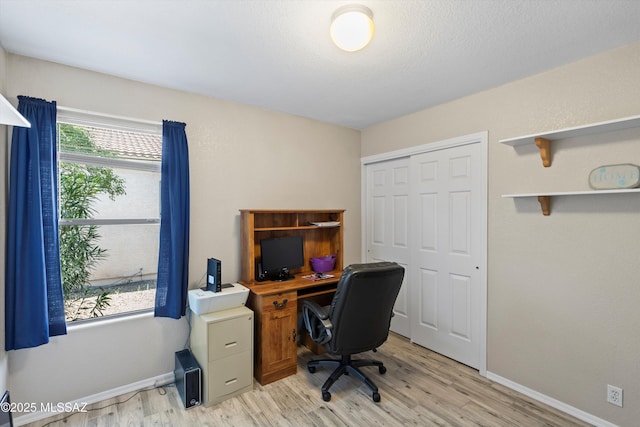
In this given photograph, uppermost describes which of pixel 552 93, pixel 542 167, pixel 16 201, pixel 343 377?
pixel 552 93

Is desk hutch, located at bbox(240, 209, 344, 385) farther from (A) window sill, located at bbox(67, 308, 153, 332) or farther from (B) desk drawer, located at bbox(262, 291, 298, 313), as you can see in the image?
(A) window sill, located at bbox(67, 308, 153, 332)

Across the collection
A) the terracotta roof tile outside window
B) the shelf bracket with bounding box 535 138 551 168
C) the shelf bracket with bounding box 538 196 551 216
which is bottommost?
the shelf bracket with bounding box 538 196 551 216

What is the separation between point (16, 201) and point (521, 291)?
3697mm

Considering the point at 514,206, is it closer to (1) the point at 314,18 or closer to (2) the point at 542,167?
(2) the point at 542,167

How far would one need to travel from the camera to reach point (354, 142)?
3863mm

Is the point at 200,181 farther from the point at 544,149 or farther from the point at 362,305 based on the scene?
the point at 544,149

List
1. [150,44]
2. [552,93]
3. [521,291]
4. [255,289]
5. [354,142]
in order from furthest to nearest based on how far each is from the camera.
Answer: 1. [354,142]
2. [255,289]
3. [521,291]
4. [552,93]
5. [150,44]

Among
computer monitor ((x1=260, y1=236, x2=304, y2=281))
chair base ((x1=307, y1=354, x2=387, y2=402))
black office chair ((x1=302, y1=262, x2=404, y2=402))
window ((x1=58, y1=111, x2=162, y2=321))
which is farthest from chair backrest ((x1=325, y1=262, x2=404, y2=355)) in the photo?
window ((x1=58, y1=111, x2=162, y2=321))

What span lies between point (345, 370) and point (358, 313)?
664 mm

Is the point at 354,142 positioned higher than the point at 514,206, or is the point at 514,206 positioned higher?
the point at 354,142

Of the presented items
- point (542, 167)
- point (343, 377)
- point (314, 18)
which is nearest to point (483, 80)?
point (542, 167)

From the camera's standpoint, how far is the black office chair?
2.10m

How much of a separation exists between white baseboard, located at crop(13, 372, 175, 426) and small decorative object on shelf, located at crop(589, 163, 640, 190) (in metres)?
3.54

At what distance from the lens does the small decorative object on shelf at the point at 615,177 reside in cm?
180
